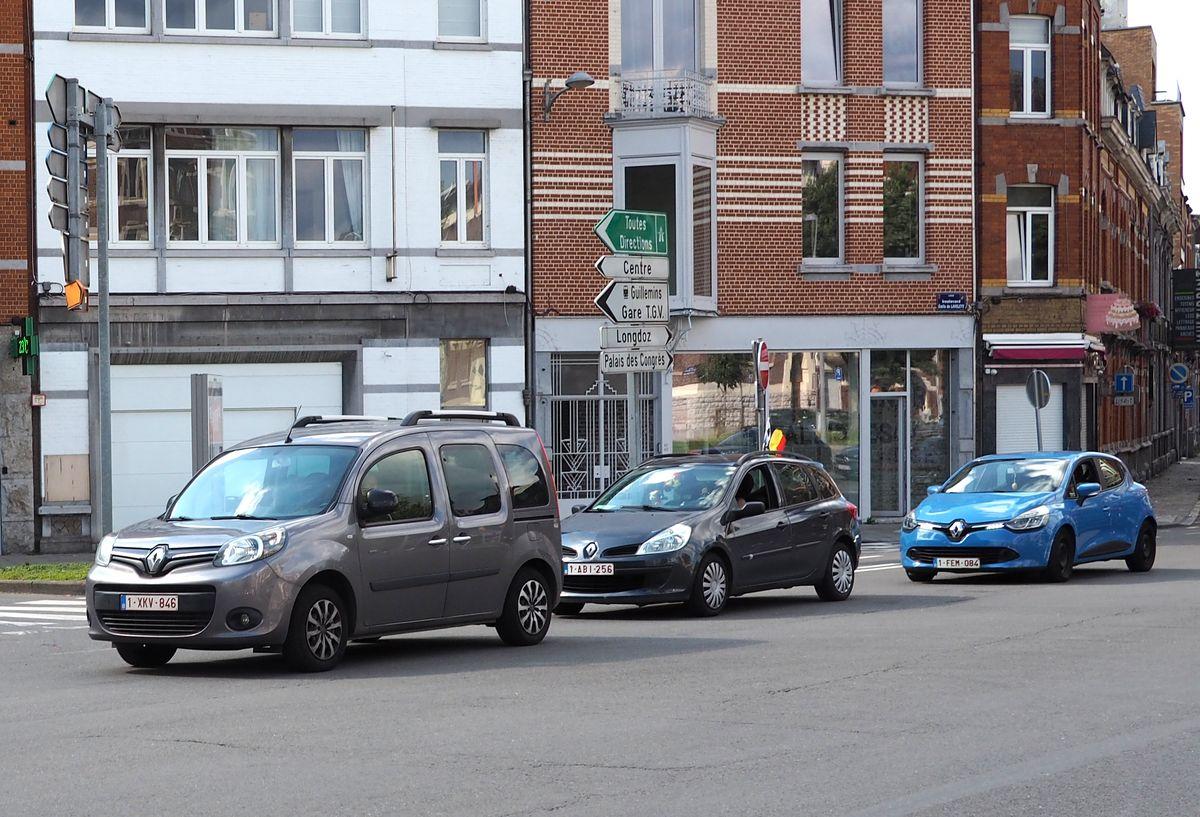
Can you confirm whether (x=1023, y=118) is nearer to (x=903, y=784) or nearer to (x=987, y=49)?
(x=987, y=49)

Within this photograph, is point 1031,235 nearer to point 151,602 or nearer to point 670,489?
point 670,489

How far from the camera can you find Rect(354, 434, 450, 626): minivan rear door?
12.5 metres

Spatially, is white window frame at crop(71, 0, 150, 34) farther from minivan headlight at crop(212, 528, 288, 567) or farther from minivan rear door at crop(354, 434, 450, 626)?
minivan headlight at crop(212, 528, 288, 567)

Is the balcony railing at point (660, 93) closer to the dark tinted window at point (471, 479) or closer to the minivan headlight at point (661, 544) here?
the minivan headlight at point (661, 544)

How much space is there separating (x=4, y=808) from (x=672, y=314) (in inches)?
938

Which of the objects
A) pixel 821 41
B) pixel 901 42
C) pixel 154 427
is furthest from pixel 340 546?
pixel 901 42

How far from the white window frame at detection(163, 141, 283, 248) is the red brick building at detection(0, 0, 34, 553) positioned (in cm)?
218

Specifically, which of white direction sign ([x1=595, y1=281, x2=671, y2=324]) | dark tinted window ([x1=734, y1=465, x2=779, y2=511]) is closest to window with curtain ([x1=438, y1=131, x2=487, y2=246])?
white direction sign ([x1=595, y1=281, x2=671, y2=324])

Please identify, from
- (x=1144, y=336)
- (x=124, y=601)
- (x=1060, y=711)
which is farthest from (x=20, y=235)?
(x=1144, y=336)

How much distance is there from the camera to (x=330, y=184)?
94.2 ft

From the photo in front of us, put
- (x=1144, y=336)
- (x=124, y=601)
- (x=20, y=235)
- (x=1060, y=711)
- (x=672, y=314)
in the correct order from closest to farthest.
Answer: (x=1060, y=711) < (x=124, y=601) < (x=20, y=235) < (x=672, y=314) < (x=1144, y=336)

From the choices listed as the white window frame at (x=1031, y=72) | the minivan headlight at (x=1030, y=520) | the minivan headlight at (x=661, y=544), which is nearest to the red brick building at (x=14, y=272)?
the minivan headlight at (x=661, y=544)

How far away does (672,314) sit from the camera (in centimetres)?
3066

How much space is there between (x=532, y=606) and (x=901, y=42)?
2109 cm
